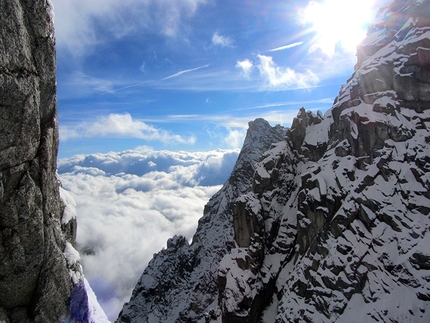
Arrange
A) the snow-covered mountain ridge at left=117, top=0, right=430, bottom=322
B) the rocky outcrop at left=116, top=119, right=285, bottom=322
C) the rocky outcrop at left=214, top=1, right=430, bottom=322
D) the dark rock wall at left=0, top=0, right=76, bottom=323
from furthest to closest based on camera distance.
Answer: the rocky outcrop at left=116, top=119, right=285, bottom=322 → the snow-covered mountain ridge at left=117, top=0, right=430, bottom=322 → the rocky outcrop at left=214, top=1, right=430, bottom=322 → the dark rock wall at left=0, top=0, right=76, bottom=323

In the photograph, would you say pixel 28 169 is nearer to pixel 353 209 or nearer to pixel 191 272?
pixel 353 209

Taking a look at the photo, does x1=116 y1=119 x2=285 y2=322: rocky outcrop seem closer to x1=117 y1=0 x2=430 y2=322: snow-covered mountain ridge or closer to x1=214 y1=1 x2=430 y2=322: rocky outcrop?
x1=117 y1=0 x2=430 y2=322: snow-covered mountain ridge

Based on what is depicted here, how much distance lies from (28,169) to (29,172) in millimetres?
139

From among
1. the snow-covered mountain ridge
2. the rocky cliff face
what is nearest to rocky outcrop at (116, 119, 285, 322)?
the snow-covered mountain ridge

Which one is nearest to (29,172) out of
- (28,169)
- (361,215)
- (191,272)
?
(28,169)

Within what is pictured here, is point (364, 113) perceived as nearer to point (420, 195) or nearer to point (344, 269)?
point (420, 195)

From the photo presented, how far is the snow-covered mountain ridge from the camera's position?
2461 inches

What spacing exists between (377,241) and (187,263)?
339 ft

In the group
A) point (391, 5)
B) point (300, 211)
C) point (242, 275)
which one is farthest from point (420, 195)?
point (391, 5)

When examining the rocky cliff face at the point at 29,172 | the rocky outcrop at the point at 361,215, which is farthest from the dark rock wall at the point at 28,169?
the rocky outcrop at the point at 361,215

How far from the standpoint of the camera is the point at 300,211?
275ft

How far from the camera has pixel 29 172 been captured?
34.0ft

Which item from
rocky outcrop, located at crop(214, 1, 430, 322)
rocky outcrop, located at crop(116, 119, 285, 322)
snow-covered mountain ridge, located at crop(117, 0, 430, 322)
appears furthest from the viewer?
rocky outcrop, located at crop(116, 119, 285, 322)

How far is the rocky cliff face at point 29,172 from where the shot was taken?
9156 mm
